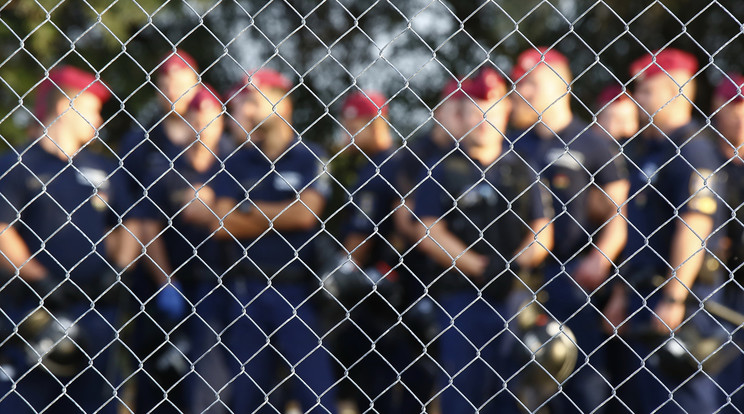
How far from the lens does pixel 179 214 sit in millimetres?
3781

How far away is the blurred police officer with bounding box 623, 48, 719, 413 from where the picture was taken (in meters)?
3.20

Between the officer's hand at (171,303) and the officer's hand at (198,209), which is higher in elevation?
the officer's hand at (198,209)

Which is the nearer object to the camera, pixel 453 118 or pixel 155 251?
pixel 453 118

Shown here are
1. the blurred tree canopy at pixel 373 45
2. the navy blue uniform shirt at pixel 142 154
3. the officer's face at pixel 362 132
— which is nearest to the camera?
the navy blue uniform shirt at pixel 142 154

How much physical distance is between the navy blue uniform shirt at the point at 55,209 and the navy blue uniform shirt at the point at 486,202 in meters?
1.20

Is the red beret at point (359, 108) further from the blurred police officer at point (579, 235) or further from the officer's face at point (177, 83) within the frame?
the blurred police officer at point (579, 235)

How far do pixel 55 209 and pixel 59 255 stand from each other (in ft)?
0.56

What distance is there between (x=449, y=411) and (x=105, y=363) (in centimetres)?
131

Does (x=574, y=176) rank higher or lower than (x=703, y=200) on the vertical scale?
higher

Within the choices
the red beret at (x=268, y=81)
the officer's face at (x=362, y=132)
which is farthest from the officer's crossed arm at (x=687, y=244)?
the red beret at (x=268, y=81)

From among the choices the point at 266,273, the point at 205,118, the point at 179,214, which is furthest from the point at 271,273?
the point at 205,118

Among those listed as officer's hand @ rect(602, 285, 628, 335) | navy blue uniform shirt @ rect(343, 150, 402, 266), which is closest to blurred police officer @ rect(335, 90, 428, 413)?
navy blue uniform shirt @ rect(343, 150, 402, 266)

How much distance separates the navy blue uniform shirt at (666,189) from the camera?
10.6ft

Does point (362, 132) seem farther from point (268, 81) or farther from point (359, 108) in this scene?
point (268, 81)
